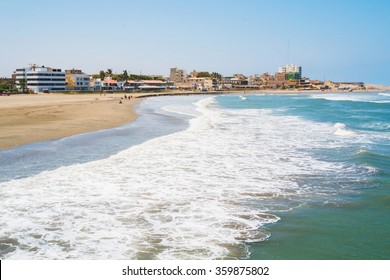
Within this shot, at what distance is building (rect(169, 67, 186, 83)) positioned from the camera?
179625mm

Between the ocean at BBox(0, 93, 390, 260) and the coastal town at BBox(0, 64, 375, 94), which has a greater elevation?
the coastal town at BBox(0, 64, 375, 94)

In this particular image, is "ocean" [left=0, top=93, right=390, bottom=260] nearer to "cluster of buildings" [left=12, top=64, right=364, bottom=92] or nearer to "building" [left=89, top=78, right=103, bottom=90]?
"cluster of buildings" [left=12, top=64, right=364, bottom=92]

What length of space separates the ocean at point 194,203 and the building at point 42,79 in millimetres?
87780

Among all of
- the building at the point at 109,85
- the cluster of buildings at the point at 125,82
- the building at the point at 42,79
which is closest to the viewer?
Answer: the building at the point at 42,79

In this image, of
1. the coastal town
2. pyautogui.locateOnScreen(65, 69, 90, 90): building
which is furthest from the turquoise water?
pyautogui.locateOnScreen(65, 69, 90, 90): building

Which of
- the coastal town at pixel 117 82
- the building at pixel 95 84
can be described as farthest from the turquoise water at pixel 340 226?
the building at pixel 95 84

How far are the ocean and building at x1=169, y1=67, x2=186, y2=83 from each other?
542 ft

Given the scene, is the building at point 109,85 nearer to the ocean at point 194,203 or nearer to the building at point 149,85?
the building at point 149,85

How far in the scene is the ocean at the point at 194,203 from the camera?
6.61 m

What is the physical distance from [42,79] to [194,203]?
97.3 metres

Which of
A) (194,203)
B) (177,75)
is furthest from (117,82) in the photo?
(194,203)

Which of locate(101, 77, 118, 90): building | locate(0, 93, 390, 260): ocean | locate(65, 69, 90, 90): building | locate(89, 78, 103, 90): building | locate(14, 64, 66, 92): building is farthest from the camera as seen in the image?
locate(101, 77, 118, 90): building

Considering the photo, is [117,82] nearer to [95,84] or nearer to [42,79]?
[95,84]

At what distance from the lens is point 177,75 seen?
18238 centimetres
